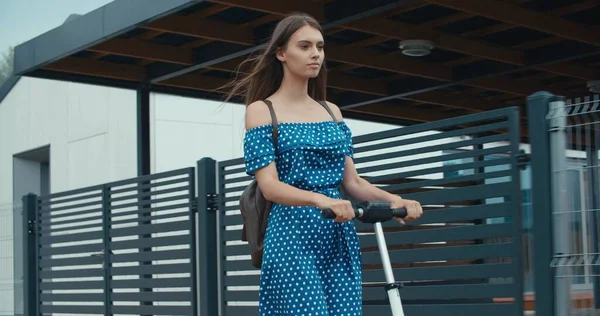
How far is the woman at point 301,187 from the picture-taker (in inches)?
149

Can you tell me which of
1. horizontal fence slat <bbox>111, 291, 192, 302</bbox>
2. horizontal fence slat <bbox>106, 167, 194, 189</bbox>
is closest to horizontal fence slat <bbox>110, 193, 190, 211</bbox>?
horizontal fence slat <bbox>106, 167, 194, 189</bbox>

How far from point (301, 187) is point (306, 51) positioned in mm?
541

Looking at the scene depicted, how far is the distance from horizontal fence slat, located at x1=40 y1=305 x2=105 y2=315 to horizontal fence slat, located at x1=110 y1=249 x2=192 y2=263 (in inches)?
22.1

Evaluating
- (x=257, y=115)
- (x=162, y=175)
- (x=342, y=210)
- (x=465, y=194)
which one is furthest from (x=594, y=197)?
(x=162, y=175)

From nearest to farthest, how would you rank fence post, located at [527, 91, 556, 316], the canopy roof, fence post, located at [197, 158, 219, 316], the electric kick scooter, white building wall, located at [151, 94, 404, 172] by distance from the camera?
the electric kick scooter
fence post, located at [527, 91, 556, 316]
fence post, located at [197, 158, 219, 316]
the canopy roof
white building wall, located at [151, 94, 404, 172]

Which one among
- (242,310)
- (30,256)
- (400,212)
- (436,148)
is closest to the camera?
(400,212)

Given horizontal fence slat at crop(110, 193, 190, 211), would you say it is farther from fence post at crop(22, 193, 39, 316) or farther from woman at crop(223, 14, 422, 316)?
woman at crop(223, 14, 422, 316)

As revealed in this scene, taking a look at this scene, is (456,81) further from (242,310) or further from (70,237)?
(242,310)

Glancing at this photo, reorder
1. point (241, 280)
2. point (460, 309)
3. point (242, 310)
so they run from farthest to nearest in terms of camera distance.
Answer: point (241, 280) < point (242, 310) < point (460, 309)

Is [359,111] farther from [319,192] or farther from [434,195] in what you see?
[319,192]

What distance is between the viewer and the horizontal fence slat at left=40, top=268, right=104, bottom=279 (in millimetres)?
9836

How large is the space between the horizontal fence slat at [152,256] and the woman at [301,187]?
182 inches

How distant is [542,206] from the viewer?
17.4 ft

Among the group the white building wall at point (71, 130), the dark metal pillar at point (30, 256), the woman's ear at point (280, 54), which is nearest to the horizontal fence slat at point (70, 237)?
the dark metal pillar at point (30, 256)
